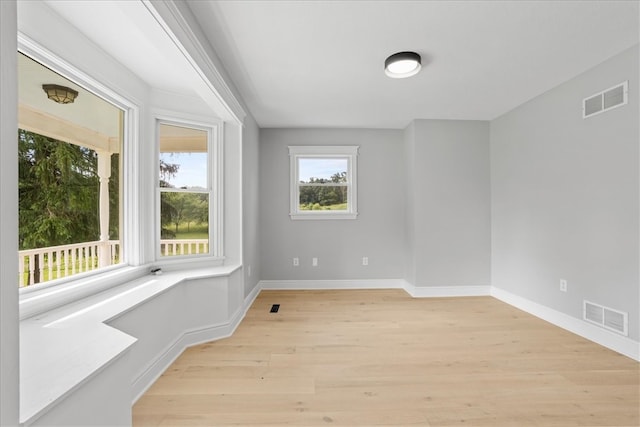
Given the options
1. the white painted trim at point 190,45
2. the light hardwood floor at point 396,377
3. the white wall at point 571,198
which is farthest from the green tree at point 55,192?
the white wall at point 571,198

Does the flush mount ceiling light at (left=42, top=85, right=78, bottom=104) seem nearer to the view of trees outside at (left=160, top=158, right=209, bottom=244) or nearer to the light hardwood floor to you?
the view of trees outside at (left=160, top=158, right=209, bottom=244)

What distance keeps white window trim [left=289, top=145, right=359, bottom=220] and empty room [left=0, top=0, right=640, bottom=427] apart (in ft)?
1.44

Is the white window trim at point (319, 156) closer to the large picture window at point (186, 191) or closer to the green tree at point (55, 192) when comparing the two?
the large picture window at point (186, 191)

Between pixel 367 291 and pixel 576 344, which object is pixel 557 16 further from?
pixel 367 291

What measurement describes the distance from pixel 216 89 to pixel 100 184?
120 cm

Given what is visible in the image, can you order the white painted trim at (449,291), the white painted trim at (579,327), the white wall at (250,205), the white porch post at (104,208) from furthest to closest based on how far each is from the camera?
the white painted trim at (449,291), the white wall at (250,205), the white painted trim at (579,327), the white porch post at (104,208)

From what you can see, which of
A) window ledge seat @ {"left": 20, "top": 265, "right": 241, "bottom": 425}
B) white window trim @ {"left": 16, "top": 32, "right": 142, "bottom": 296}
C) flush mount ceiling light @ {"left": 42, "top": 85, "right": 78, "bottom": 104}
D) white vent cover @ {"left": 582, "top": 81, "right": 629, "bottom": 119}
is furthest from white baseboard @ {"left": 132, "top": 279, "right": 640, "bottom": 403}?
white vent cover @ {"left": 582, "top": 81, "right": 629, "bottom": 119}

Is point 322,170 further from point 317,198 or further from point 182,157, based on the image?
point 182,157

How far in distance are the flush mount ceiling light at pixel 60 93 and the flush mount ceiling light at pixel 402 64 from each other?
7.98 feet

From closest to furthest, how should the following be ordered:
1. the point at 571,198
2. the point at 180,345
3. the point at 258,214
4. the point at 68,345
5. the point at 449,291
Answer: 1. the point at 68,345
2. the point at 180,345
3. the point at 571,198
4. the point at 449,291
5. the point at 258,214

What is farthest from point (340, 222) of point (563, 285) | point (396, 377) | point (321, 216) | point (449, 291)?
point (563, 285)

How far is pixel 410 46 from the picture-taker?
7.62 feet

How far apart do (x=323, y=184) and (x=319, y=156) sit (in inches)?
17.6

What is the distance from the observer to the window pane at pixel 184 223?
9.34ft
